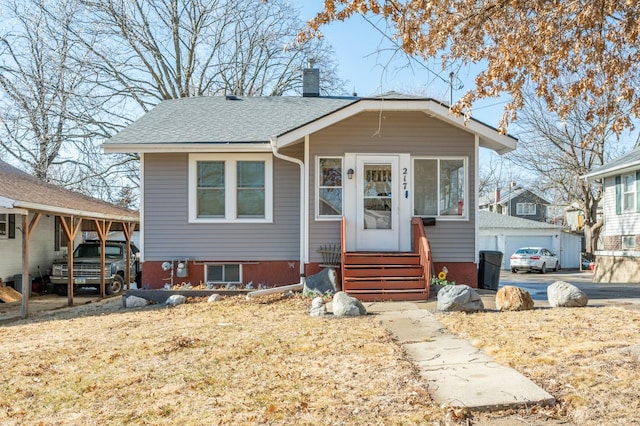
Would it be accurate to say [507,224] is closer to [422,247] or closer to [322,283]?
[422,247]

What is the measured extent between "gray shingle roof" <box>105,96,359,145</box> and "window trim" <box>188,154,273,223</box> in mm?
442

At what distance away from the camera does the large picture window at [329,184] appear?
11086 millimetres

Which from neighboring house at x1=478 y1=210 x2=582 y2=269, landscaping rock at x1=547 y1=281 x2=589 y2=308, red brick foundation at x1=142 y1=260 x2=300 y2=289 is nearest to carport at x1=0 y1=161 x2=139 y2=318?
red brick foundation at x1=142 y1=260 x2=300 y2=289

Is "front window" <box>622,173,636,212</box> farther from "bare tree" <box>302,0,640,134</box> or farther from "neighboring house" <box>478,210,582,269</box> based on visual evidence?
"bare tree" <box>302,0,640,134</box>

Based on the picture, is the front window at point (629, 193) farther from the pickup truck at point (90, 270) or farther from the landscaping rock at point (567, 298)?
the pickup truck at point (90, 270)

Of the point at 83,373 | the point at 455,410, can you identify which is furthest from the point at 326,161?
the point at 455,410

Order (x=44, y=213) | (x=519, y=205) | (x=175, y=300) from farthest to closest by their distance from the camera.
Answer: (x=519, y=205), (x=44, y=213), (x=175, y=300)

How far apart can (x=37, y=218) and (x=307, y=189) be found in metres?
5.90

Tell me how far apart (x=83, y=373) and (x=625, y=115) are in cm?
713

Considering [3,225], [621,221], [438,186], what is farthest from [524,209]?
[3,225]

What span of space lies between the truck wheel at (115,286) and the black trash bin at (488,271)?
1080cm

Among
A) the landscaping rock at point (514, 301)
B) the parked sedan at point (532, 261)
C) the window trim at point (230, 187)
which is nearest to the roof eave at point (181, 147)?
the window trim at point (230, 187)

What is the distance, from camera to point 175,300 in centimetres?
1037

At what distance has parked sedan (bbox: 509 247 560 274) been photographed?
2783 cm
